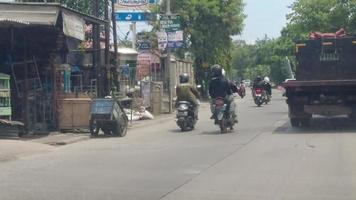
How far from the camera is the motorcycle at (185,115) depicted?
765 inches

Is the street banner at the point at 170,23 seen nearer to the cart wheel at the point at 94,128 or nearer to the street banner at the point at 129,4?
the street banner at the point at 129,4

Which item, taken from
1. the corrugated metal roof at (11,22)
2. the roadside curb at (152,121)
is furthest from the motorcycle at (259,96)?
the corrugated metal roof at (11,22)

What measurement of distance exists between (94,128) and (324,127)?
6.61 m

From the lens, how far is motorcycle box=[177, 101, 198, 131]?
1944 cm

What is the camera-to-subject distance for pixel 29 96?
58.4 feet

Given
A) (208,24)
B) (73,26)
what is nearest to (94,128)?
(73,26)

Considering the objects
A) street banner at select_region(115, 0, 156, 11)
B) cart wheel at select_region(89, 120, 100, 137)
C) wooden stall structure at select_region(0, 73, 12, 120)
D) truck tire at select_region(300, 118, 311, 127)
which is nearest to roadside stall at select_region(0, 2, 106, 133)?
wooden stall structure at select_region(0, 73, 12, 120)

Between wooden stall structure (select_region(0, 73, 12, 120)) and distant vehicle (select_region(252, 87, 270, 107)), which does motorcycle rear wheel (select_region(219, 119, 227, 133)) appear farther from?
distant vehicle (select_region(252, 87, 270, 107))

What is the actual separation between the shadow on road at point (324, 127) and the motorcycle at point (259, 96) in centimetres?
1204

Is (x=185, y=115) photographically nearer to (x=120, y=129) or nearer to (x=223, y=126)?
(x=223, y=126)

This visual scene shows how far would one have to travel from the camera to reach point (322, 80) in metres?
18.6

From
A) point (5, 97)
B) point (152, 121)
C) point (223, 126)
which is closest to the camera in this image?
point (5, 97)

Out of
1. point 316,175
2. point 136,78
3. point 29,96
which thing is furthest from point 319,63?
point 136,78

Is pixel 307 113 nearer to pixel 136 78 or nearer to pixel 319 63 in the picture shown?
pixel 319 63
